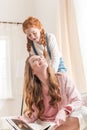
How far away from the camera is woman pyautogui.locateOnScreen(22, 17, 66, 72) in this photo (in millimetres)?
2160

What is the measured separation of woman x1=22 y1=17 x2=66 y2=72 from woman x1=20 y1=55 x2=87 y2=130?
0.24 metres

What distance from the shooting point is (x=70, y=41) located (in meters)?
2.85

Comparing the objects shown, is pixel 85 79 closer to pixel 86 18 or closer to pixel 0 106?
pixel 86 18

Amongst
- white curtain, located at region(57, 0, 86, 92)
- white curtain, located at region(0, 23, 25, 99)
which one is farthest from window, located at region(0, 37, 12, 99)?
white curtain, located at region(57, 0, 86, 92)

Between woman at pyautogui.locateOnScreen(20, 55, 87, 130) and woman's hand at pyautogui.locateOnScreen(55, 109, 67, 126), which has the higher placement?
woman at pyautogui.locateOnScreen(20, 55, 87, 130)

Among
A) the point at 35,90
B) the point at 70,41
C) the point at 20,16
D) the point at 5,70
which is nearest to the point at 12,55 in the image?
the point at 5,70

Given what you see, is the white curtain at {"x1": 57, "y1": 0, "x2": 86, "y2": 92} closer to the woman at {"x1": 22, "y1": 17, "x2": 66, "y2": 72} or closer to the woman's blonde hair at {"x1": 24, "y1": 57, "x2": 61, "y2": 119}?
the woman at {"x1": 22, "y1": 17, "x2": 66, "y2": 72}

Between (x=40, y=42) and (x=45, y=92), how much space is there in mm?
489

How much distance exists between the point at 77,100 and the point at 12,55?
1.88m

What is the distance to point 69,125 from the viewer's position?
159 centimetres

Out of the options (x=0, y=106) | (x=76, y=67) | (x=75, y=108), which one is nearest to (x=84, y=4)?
(x=76, y=67)

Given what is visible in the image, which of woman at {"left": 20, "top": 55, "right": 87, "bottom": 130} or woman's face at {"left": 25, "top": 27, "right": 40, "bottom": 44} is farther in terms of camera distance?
woman's face at {"left": 25, "top": 27, "right": 40, "bottom": 44}

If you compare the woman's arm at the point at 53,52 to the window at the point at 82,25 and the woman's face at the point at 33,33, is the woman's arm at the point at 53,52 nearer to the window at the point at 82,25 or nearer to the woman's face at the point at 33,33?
the woman's face at the point at 33,33

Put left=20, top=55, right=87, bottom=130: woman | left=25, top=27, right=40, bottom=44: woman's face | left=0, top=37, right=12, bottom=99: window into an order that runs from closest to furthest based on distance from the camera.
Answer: left=20, top=55, right=87, bottom=130: woman, left=25, top=27, right=40, bottom=44: woman's face, left=0, top=37, right=12, bottom=99: window
